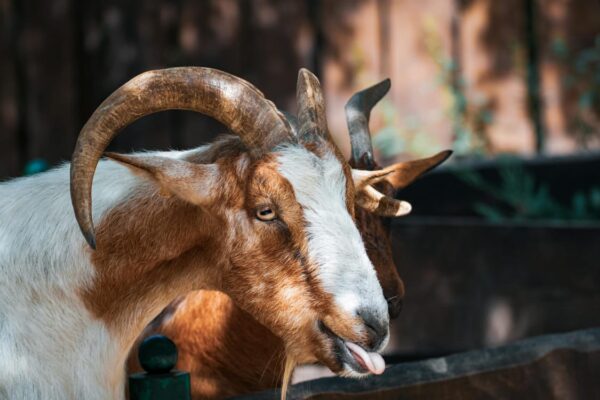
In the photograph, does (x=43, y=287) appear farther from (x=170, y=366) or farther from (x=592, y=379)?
(x=592, y=379)

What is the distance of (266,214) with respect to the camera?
3109 millimetres

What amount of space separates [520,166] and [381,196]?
3548 mm

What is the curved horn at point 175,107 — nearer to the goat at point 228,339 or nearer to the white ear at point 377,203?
the white ear at point 377,203

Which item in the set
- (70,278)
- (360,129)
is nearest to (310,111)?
(70,278)

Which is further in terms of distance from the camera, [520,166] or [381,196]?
[520,166]

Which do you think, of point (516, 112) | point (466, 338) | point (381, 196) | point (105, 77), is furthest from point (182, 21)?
point (381, 196)

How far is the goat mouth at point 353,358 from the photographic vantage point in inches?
118

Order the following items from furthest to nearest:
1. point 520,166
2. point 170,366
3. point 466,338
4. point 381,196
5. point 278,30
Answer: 1. point 278,30
2. point 520,166
3. point 466,338
4. point 381,196
5. point 170,366

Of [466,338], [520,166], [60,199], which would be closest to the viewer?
[60,199]

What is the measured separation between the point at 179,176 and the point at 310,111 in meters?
0.43

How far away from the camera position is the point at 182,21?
293 inches

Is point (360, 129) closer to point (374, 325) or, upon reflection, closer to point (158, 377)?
point (374, 325)

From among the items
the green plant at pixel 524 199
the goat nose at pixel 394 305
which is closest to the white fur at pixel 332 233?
the goat nose at pixel 394 305

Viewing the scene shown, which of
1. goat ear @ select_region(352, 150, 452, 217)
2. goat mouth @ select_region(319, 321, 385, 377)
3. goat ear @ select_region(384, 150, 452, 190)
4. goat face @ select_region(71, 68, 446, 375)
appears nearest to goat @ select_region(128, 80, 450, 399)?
goat ear @ select_region(352, 150, 452, 217)
